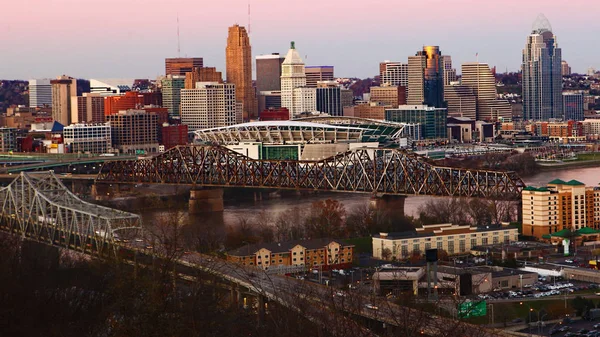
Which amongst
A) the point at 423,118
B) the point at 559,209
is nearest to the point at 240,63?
the point at 423,118

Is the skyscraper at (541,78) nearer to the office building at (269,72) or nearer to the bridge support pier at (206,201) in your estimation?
the office building at (269,72)

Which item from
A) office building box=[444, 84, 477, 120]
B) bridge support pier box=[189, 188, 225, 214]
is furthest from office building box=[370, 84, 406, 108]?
bridge support pier box=[189, 188, 225, 214]

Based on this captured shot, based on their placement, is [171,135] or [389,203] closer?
[389,203]

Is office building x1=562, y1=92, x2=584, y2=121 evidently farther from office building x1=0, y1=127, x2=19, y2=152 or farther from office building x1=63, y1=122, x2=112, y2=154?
office building x1=0, y1=127, x2=19, y2=152

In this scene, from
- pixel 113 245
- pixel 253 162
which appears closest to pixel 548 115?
pixel 253 162

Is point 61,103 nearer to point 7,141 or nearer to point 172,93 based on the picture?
point 172,93

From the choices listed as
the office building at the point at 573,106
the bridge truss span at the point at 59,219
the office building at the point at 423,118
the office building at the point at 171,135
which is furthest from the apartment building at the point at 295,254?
the office building at the point at 573,106

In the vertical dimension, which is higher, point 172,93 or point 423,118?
point 172,93

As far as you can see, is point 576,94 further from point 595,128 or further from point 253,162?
point 253,162
